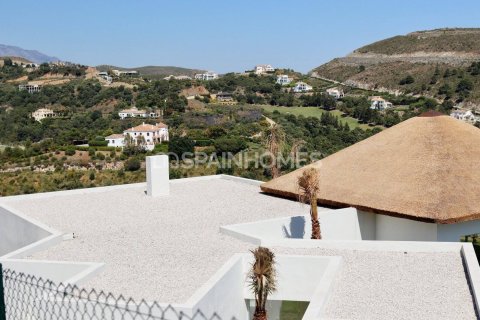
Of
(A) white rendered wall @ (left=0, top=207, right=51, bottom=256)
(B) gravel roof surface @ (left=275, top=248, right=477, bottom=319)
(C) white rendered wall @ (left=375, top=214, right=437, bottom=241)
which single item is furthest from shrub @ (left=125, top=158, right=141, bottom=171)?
(B) gravel roof surface @ (left=275, top=248, right=477, bottom=319)

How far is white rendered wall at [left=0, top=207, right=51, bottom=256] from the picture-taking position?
13281 mm

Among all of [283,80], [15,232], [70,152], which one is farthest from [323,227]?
[283,80]

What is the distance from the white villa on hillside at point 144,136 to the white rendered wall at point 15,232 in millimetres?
45295

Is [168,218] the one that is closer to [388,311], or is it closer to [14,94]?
[388,311]

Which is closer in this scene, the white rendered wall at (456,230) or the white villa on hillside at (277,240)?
the white villa on hillside at (277,240)

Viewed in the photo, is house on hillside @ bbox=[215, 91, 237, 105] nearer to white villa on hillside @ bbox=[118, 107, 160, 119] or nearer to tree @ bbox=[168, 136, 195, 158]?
white villa on hillside @ bbox=[118, 107, 160, 119]

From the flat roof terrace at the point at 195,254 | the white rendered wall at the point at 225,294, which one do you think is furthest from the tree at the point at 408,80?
the white rendered wall at the point at 225,294

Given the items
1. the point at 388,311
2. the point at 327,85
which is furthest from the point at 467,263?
the point at 327,85

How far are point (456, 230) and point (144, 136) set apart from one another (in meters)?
54.5

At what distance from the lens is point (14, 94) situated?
9375 centimetres

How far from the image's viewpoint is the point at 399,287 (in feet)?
28.0

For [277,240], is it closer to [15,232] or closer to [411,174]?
[411,174]

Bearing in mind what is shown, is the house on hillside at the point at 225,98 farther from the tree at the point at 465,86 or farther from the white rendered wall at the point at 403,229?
the white rendered wall at the point at 403,229

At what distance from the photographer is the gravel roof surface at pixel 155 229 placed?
361 inches
